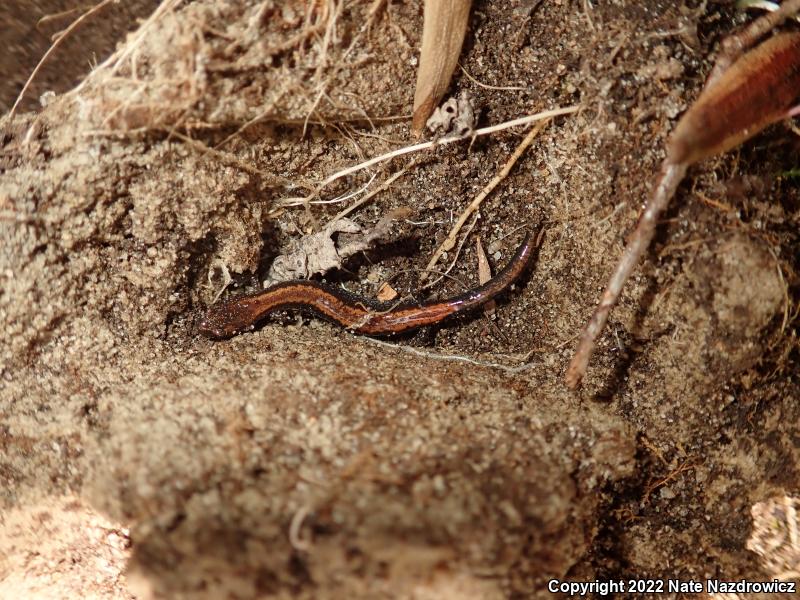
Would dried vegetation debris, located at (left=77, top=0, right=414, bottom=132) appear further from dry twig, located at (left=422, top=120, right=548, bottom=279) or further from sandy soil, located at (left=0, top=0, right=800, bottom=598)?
dry twig, located at (left=422, top=120, right=548, bottom=279)

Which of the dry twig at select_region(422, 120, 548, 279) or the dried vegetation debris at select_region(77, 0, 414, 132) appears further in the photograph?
the dry twig at select_region(422, 120, 548, 279)

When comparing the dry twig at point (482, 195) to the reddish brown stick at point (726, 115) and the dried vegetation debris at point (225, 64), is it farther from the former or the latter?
the dried vegetation debris at point (225, 64)

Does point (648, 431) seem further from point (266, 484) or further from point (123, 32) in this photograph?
point (123, 32)

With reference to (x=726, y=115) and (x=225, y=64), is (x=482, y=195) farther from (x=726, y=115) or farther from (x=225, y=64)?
(x=225, y=64)

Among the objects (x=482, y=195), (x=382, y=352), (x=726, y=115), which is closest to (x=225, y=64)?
(x=482, y=195)

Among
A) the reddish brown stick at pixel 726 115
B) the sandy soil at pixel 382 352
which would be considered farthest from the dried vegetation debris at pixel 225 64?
the reddish brown stick at pixel 726 115

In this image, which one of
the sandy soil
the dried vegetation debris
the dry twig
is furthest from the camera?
the dry twig

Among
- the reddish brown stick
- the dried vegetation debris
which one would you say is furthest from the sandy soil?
the reddish brown stick

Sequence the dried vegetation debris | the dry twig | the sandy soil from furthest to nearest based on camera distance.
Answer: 1. the dry twig
2. the dried vegetation debris
3. the sandy soil

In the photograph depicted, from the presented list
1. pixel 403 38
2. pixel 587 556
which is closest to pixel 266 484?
pixel 587 556
